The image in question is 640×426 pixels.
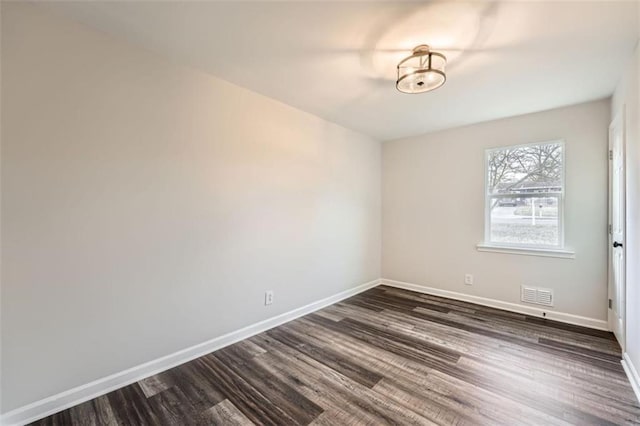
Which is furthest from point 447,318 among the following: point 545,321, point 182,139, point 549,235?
point 182,139

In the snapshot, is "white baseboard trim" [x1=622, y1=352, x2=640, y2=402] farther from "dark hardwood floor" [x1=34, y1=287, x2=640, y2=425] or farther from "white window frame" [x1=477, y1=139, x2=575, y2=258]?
"white window frame" [x1=477, y1=139, x2=575, y2=258]

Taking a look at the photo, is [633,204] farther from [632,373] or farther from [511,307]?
[511,307]

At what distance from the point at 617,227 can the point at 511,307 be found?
1.38m

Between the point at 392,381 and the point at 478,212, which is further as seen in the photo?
the point at 478,212

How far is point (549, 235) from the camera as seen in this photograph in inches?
127

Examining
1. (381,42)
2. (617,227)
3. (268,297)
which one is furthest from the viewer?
(268,297)

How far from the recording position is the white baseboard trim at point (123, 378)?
1596 mm

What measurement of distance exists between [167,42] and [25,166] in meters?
1.18

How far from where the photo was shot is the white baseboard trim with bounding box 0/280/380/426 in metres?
1.60

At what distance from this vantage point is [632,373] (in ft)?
6.44

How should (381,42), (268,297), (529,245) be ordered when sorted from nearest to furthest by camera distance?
1. (381,42)
2. (268,297)
3. (529,245)

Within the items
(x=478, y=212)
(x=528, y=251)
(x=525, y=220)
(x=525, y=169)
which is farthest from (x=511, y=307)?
(x=525, y=169)

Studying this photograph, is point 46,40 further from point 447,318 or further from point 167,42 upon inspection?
point 447,318

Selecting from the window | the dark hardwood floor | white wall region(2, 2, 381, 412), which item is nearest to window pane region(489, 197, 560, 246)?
the window
